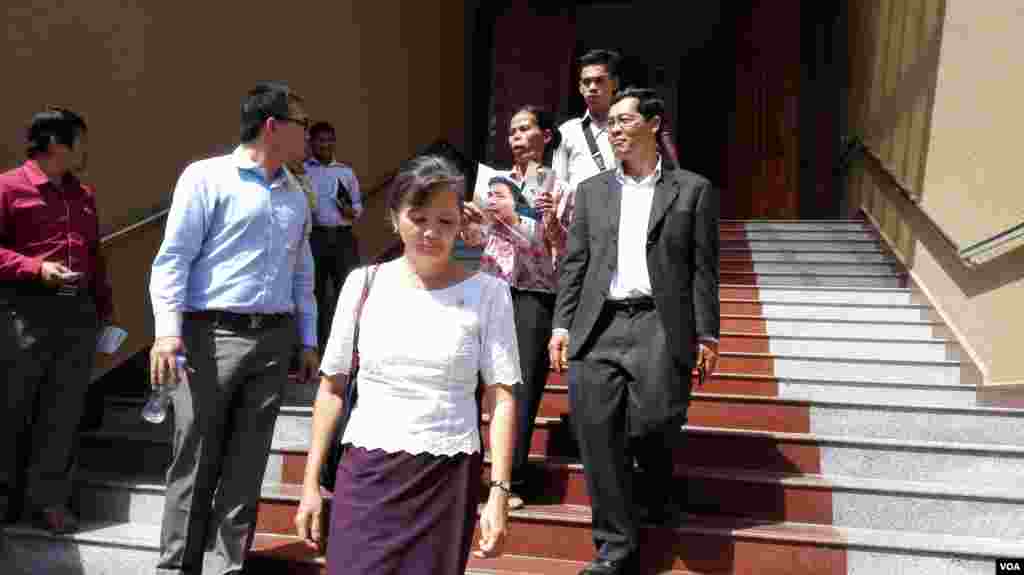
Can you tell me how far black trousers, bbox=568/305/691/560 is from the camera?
280 centimetres

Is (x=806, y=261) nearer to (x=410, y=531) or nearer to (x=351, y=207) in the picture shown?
(x=351, y=207)

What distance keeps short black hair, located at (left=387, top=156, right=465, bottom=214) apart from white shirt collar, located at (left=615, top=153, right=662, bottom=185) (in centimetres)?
128

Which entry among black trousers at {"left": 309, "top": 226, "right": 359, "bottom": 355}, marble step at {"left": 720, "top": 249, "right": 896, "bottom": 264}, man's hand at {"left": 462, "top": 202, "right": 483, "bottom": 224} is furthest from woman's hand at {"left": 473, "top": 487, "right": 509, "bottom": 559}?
marble step at {"left": 720, "top": 249, "right": 896, "bottom": 264}

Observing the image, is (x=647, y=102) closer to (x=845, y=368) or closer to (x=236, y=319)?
(x=236, y=319)

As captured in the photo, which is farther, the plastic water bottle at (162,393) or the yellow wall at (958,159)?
the yellow wall at (958,159)

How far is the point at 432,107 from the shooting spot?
28.2 ft

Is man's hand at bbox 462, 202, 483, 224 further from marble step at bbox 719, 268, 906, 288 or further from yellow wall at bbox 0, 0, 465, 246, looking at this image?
marble step at bbox 719, 268, 906, 288

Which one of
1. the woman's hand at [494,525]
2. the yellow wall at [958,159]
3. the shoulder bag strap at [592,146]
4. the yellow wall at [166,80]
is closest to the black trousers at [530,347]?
the shoulder bag strap at [592,146]

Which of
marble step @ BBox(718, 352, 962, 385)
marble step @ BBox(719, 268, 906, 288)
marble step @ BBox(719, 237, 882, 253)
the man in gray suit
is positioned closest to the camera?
the man in gray suit

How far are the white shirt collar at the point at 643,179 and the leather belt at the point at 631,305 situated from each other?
413 millimetres

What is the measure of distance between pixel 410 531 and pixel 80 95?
11.1ft

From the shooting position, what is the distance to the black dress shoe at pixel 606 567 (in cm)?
277

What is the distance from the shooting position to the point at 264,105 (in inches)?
110

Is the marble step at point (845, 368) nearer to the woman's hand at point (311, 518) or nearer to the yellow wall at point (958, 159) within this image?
the yellow wall at point (958, 159)
